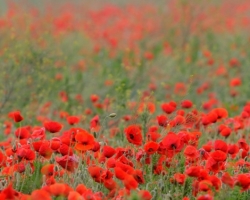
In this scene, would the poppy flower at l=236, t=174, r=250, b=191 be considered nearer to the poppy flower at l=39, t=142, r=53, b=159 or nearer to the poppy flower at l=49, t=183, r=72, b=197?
the poppy flower at l=49, t=183, r=72, b=197

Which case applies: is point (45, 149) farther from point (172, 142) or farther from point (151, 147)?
point (172, 142)

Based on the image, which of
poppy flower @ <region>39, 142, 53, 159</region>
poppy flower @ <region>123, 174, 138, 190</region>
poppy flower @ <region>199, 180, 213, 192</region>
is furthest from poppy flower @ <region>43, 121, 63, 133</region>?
poppy flower @ <region>199, 180, 213, 192</region>

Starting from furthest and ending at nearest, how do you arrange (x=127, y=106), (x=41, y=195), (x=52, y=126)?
(x=127, y=106) → (x=52, y=126) → (x=41, y=195)

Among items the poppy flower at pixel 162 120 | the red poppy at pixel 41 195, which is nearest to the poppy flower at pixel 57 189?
the red poppy at pixel 41 195

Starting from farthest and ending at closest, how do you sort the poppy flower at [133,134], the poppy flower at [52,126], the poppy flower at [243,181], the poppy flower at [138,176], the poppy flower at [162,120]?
1. the poppy flower at [162,120]
2. the poppy flower at [52,126]
3. the poppy flower at [133,134]
4. the poppy flower at [138,176]
5. the poppy flower at [243,181]

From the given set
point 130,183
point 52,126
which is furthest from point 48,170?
point 130,183

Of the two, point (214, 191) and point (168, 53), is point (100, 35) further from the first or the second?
point (214, 191)

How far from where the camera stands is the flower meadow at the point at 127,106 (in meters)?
3.19

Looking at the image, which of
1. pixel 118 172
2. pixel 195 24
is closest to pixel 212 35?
pixel 195 24

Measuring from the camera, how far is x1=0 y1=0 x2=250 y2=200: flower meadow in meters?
3.19

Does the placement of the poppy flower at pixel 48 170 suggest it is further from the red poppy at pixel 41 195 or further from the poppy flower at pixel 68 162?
the red poppy at pixel 41 195

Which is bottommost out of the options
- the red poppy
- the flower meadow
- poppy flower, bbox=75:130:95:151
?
the flower meadow

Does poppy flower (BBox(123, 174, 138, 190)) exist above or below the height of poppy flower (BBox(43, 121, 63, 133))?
below

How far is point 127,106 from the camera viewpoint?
604 cm
